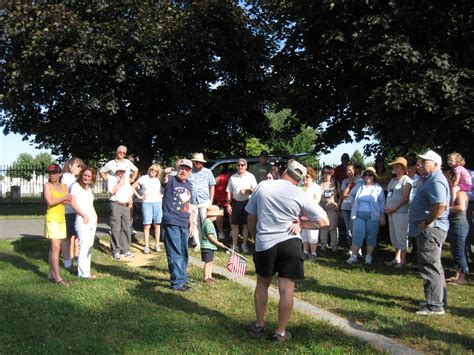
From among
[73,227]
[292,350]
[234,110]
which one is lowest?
[292,350]

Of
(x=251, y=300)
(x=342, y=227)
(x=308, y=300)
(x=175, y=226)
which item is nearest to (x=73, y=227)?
(x=175, y=226)

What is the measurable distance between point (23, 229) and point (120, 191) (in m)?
5.43

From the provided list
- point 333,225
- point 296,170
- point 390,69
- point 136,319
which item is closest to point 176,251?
point 136,319

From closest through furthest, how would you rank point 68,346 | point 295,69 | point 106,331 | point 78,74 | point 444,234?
point 68,346 → point 106,331 → point 444,234 → point 295,69 → point 78,74

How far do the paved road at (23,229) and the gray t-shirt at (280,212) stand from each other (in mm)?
8140

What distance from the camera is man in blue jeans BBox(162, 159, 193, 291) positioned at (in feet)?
21.1

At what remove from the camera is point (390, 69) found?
10609 mm

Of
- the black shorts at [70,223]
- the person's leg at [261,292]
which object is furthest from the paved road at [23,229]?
the person's leg at [261,292]

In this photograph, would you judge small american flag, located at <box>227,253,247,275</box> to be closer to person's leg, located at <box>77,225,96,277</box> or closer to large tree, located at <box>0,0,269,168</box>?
person's leg, located at <box>77,225,96,277</box>

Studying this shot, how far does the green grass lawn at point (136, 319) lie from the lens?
4.46 m

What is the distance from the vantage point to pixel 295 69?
12375mm

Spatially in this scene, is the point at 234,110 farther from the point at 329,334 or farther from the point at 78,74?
the point at 329,334

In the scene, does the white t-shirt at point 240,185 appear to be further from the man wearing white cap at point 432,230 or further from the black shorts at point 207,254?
the man wearing white cap at point 432,230

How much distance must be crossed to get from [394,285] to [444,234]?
178 cm
